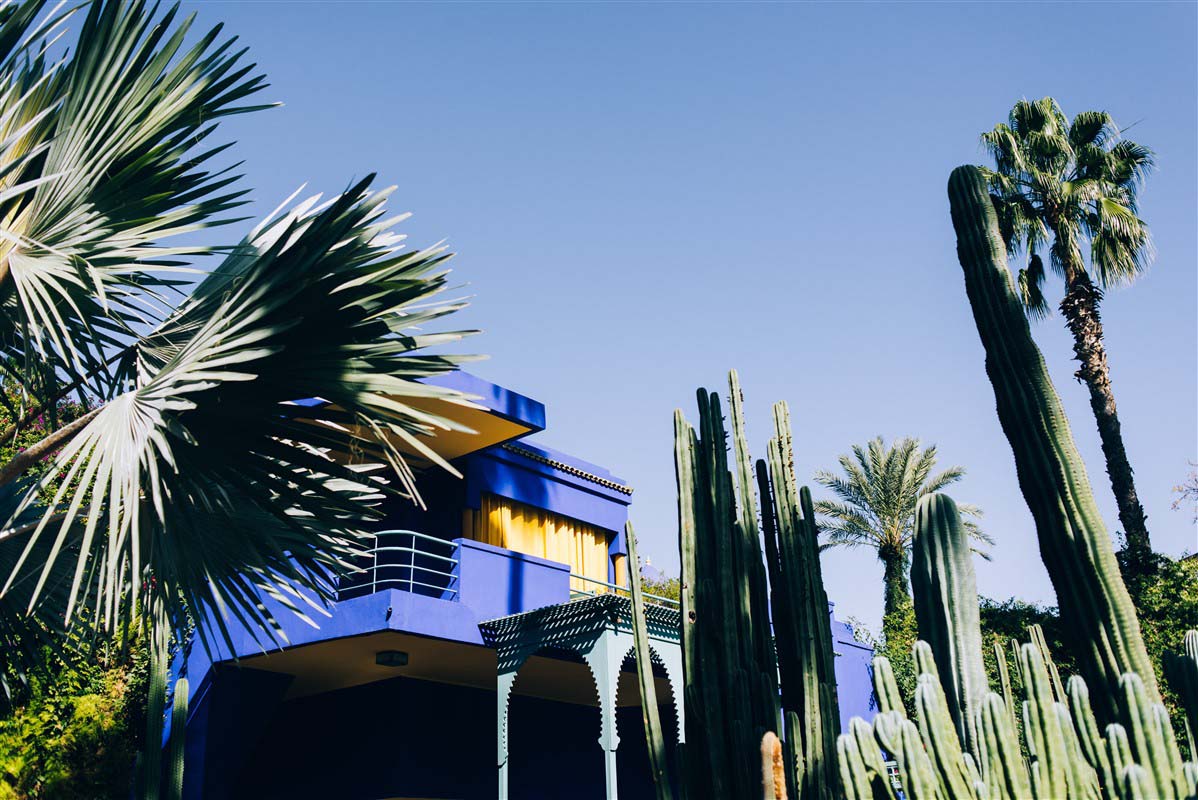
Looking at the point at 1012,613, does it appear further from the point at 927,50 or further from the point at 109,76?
the point at 109,76

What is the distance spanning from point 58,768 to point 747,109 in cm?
1070

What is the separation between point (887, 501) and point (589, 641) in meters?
17.8

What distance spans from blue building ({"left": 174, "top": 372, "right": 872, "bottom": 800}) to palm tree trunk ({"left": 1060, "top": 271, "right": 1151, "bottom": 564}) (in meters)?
8.87

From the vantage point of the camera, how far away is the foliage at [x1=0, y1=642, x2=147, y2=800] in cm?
1146

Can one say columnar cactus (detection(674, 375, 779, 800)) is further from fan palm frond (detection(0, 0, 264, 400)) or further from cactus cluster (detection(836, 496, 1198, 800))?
fan palm frond (detection(0, 0, 264, 400))

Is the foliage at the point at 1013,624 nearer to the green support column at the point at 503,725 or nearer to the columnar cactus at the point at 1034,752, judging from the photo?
the green support column at the point at 503,725

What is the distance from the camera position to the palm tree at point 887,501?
2772cm

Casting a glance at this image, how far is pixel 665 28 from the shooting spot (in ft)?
32.0

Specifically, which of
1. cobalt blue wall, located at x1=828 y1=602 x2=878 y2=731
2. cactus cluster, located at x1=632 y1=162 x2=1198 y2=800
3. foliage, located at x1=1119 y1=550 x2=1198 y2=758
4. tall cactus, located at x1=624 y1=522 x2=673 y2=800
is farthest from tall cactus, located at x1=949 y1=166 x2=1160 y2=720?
cobalt blue wall, located at x1=828 y1=602 x2=878 y2=731

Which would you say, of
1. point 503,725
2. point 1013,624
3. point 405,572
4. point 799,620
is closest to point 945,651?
point 799,620

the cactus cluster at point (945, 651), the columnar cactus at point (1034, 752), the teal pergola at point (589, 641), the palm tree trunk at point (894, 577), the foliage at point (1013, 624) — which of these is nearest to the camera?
the columnar cactus at point (1034, 752)

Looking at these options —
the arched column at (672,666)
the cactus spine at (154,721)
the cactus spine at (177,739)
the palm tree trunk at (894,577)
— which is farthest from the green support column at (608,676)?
the palm tree trunk at (894,577)

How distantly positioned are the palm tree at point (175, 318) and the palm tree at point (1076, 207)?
1562cm

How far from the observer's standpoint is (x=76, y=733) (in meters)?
12.2
